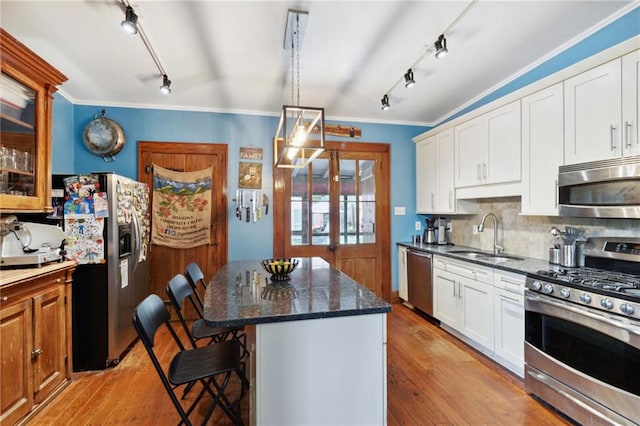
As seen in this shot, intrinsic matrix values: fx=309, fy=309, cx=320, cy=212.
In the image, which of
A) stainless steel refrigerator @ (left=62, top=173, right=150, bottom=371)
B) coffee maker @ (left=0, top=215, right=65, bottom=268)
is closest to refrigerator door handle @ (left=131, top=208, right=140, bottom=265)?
stainless steel refrigerator @ (left=62, top=173, right=150, bottom=371)

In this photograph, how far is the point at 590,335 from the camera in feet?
5.99

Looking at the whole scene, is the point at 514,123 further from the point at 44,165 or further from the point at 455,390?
the point at 44,165

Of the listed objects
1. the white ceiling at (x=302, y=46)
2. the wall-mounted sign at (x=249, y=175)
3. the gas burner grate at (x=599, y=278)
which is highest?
the white ceiling at (x=302, y=46)

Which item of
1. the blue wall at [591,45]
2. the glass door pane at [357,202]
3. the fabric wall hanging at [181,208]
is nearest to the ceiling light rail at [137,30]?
the fabric wall hanging at [181,208]

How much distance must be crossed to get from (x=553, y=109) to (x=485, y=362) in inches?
85.2

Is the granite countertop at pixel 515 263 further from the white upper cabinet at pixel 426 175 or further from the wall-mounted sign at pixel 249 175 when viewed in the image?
the wall-mounted sign at pixel 249 175

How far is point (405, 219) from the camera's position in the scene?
4.46m

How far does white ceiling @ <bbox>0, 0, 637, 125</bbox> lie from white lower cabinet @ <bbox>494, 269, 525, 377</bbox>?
6.08 feet

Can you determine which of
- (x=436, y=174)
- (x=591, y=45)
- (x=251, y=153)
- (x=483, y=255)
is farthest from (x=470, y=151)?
(x=251, y=153)

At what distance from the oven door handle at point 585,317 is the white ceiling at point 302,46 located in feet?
6.40

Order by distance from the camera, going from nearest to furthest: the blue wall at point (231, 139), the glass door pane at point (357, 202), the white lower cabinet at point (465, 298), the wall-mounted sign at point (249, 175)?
the white lower cabinet at point (465, 298)
the blue wall at point (231, 139)
the wall-mounted sign at point (249, 175)
the glass door pane at point (357, 202)

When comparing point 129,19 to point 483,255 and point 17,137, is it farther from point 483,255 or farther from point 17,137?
point 483,255

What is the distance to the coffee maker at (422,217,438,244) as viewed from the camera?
4.16m

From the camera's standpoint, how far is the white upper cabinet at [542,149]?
7.77 ft
